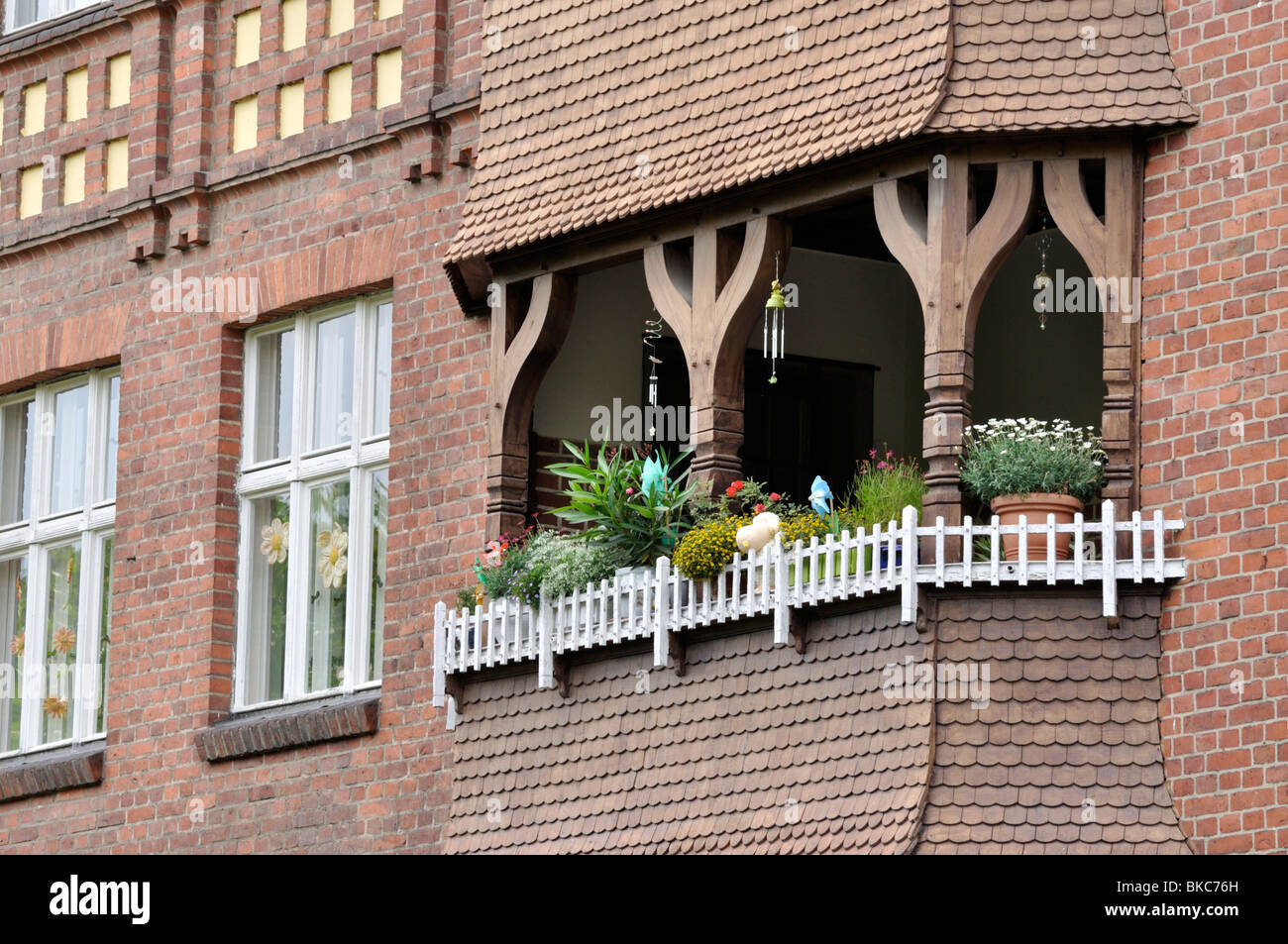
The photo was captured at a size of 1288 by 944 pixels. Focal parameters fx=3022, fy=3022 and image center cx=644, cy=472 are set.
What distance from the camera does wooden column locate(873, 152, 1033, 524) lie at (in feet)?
48.6

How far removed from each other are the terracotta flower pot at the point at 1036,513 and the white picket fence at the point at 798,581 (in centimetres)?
4

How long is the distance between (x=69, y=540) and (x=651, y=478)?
6.17m

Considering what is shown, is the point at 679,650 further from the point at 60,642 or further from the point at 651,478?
the point at 60,642

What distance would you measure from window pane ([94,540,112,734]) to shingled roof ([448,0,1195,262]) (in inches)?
175

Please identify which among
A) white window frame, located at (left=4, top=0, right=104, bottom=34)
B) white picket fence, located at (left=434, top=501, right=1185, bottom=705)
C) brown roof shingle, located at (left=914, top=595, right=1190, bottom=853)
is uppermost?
white window frame, located at (left=4, top=0, right=104, bottom=34)

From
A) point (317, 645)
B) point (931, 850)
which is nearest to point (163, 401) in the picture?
point (317, 645)

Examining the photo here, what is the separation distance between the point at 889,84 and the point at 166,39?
23.0 feet

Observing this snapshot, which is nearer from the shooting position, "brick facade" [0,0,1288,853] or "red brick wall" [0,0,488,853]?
"brick facade" [0,0,1288,853]

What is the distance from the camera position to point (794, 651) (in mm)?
15219

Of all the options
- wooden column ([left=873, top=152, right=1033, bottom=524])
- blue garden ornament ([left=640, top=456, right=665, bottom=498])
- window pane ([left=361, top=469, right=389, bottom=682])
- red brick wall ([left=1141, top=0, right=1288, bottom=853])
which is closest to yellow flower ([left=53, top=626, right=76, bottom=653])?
window pane ([left=361, top=469, right=389, bottom=682])

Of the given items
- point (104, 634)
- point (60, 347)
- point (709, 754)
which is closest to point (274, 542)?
point (104, 634)

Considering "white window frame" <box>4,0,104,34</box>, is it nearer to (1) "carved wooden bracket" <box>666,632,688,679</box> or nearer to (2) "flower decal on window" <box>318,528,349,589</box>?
(2) "flower decal on window" <box>318,528,349,589</box>

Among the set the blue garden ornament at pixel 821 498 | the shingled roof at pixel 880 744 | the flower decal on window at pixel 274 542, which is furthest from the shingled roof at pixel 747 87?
the flower decal on window at pixel 274 542

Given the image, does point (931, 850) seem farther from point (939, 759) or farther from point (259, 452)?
point (259, 452)
